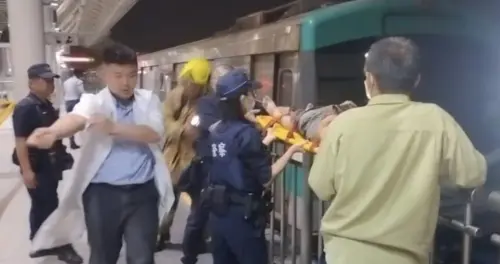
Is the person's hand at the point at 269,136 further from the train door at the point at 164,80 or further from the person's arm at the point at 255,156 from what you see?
the train door at the point at 164,80

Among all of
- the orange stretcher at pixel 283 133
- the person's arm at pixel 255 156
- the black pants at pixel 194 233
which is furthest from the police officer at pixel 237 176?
the black pants at pixel 194 233

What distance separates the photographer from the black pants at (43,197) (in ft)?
17.5

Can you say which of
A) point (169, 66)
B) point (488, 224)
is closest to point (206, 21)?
point (169, 66)

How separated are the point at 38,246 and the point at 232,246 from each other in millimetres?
1496

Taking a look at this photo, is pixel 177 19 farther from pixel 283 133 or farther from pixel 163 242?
pixel 283 133

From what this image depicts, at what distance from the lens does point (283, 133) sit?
4.07 metres

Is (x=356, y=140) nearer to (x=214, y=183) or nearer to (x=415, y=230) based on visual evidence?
(x=415, y=230)

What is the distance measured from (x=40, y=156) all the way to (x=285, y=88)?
2.11m

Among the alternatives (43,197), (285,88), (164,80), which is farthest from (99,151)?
(164,80)

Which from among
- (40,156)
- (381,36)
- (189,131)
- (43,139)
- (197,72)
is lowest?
(40,156)

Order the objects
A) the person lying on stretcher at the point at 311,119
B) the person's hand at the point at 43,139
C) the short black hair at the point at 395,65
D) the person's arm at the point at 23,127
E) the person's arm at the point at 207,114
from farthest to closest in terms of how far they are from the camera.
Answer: the person's arm at the point at 23,127 → the person's arm at the point at 207,114 → the person lying on stretcher at the point at 311,119 → the person's hand at the point at 43,139 → the short black hair at the point at 395,65

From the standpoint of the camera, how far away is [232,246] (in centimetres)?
356

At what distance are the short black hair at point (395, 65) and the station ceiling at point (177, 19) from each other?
14898 millimetres

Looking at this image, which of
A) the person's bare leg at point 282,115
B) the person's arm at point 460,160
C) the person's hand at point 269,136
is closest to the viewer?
the person's arm at point 460,160
